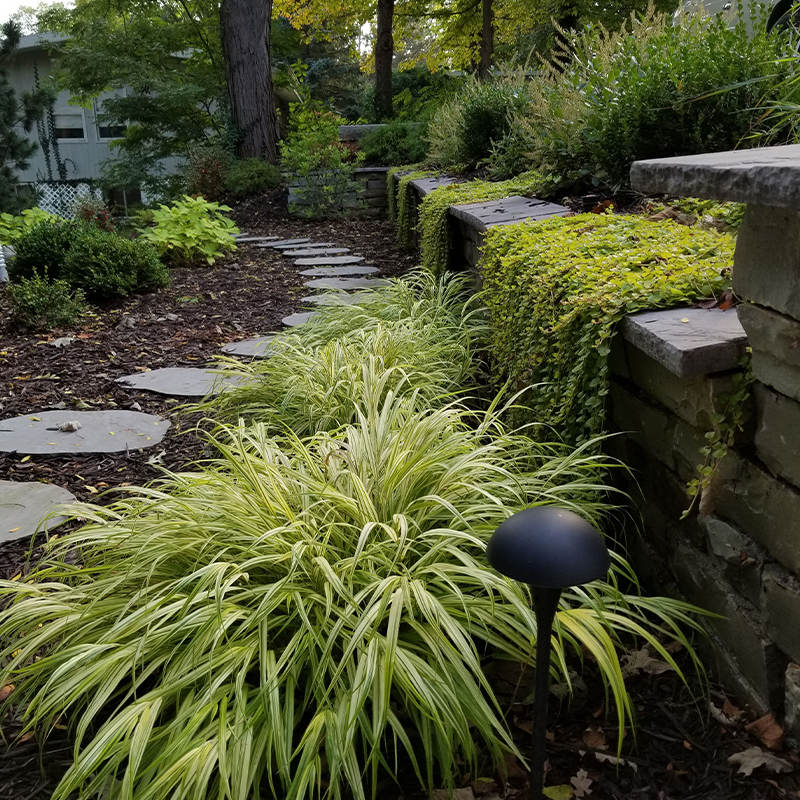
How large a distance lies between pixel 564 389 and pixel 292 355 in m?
1.66

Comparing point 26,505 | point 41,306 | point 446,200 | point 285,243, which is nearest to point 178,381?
point 26,505

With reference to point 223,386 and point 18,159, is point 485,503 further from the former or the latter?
point 18,159

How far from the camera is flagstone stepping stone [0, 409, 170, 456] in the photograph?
2.91 metres

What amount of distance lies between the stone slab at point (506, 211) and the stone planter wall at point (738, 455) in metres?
1.61

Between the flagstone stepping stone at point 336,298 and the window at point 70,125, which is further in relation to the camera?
the window at point 70,125

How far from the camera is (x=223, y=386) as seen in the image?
334cm

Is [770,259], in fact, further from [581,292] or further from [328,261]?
[328,261]

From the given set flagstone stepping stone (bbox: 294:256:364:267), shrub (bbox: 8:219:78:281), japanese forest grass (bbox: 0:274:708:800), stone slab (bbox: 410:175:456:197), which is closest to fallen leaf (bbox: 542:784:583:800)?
japanese forest grass (bbox: 0:274:708:800)

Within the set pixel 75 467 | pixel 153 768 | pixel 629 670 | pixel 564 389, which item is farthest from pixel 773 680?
pixel 75 467

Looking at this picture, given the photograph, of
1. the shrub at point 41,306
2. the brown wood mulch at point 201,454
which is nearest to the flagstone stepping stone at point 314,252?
the brown wood mulch at point 201,454

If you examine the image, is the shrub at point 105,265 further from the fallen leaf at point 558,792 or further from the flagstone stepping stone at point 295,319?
the fallen leaf at point 558,792

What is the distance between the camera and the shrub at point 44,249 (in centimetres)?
563

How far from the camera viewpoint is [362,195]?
953cm

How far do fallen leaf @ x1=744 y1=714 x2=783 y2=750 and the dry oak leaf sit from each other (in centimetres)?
2
